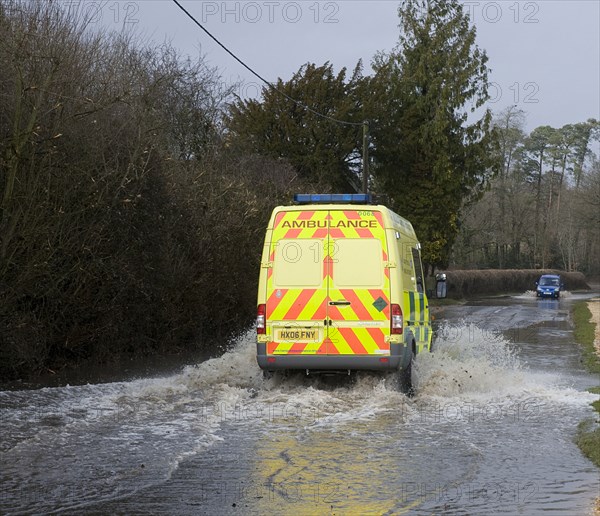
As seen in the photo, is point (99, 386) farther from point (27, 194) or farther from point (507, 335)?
point (507, 335)

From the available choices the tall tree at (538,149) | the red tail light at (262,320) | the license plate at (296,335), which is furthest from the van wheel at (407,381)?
the tall tree at (538,149)

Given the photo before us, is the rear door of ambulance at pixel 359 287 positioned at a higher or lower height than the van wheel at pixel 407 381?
higher

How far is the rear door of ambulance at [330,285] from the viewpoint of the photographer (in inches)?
428

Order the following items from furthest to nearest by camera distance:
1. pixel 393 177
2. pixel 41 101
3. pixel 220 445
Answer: pixel 393 177 → pixel 41 101 → pixel 220 445

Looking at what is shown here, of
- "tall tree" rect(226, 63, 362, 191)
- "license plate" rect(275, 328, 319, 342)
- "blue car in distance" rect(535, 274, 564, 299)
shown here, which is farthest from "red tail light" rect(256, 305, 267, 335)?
"blue car in distance" rect(535, 274, 564, 299)

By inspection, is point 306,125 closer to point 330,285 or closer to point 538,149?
point 330,285

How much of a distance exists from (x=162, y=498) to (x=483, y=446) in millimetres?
3317

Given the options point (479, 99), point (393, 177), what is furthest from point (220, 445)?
point (479, 99)

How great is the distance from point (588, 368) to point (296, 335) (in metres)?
6.98

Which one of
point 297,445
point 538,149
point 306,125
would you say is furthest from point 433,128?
point 538,149

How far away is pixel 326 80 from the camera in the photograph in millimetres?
39531

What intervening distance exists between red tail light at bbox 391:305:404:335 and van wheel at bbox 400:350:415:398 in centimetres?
61

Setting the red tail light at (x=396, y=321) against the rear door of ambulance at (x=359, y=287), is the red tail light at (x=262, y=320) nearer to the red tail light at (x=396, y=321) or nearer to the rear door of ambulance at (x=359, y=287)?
the rear door of ambulance at (x=359, y=287)

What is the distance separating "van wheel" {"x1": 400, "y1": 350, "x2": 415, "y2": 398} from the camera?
36.6 feet
